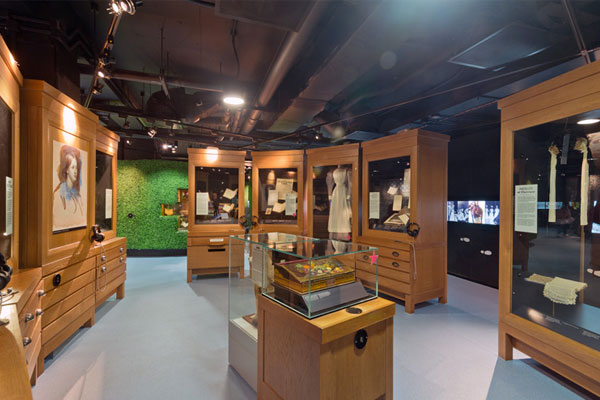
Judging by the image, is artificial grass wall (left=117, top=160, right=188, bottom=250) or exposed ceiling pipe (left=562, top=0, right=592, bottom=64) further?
artificial grass wall (left=117, top=160, right=188, bottom=250)

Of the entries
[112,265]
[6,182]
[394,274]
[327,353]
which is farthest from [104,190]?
[394,274]

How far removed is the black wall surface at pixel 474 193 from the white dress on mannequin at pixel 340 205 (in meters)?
2.44

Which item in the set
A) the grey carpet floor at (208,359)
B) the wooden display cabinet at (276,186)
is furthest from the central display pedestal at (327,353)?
the wooden display cabinet at (276,186)

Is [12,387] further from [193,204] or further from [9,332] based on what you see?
[193,204]

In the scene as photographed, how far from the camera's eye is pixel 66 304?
9.00 feet

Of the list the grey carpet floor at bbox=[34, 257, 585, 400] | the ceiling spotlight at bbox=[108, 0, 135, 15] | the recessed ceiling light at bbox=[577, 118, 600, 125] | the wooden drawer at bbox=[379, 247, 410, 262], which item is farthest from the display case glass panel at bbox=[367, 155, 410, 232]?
the ceiling spotlight at bbox=[108, 0, 135, 15]

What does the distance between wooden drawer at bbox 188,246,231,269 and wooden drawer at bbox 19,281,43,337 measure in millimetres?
3008

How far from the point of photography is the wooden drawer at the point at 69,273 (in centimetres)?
244

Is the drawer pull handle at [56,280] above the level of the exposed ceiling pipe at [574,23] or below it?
Result: below

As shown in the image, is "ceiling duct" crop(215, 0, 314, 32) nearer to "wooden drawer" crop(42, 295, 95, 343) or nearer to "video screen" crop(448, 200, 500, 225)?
"wooden drawer" crop(42, 295, 95, 343)

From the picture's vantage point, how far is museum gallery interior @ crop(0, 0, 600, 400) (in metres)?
1.83

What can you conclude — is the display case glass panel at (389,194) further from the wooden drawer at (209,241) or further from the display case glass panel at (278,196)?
the wooden drawer at (209,241)

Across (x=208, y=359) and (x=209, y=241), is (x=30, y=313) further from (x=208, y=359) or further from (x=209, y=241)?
(x=209, y=241)

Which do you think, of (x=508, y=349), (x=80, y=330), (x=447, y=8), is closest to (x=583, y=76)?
(x=447, y=8)
